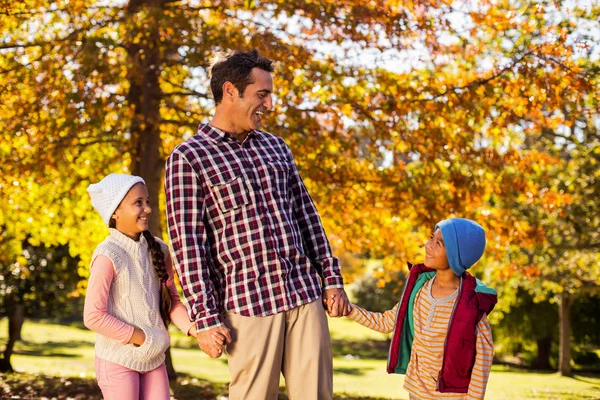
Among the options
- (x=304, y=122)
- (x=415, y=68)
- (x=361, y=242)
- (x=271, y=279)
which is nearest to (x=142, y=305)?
(x=271, y=279)

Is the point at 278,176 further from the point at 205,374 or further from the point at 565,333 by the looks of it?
the point at 565,333

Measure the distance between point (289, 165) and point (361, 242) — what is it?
9249mm

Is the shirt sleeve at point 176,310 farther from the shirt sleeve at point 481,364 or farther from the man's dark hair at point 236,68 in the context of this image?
the shirt sleeve at point 481,364

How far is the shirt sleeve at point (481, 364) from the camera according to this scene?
3900 mm

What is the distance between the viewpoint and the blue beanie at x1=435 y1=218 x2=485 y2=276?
4.09 metres

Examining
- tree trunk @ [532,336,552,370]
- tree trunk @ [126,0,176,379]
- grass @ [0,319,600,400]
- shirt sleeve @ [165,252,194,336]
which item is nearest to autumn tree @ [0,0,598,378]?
tree trunk @ [126,0,176,379]

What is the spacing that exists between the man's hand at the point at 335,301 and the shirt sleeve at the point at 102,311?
100 centimetres

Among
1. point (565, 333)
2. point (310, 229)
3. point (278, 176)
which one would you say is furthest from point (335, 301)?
point (565, 333)

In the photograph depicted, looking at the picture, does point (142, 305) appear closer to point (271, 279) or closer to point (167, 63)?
point (271, 279)

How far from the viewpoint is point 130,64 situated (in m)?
10.4

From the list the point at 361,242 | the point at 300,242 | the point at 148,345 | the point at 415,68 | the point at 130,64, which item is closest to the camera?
the point at 300,242

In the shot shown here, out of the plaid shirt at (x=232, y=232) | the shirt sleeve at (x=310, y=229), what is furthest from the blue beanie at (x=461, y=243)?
the plaid shirt at (x=232, y=232)

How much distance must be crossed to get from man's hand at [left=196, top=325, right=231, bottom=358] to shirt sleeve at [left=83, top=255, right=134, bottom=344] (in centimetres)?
70

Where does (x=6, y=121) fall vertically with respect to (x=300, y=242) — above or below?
above
